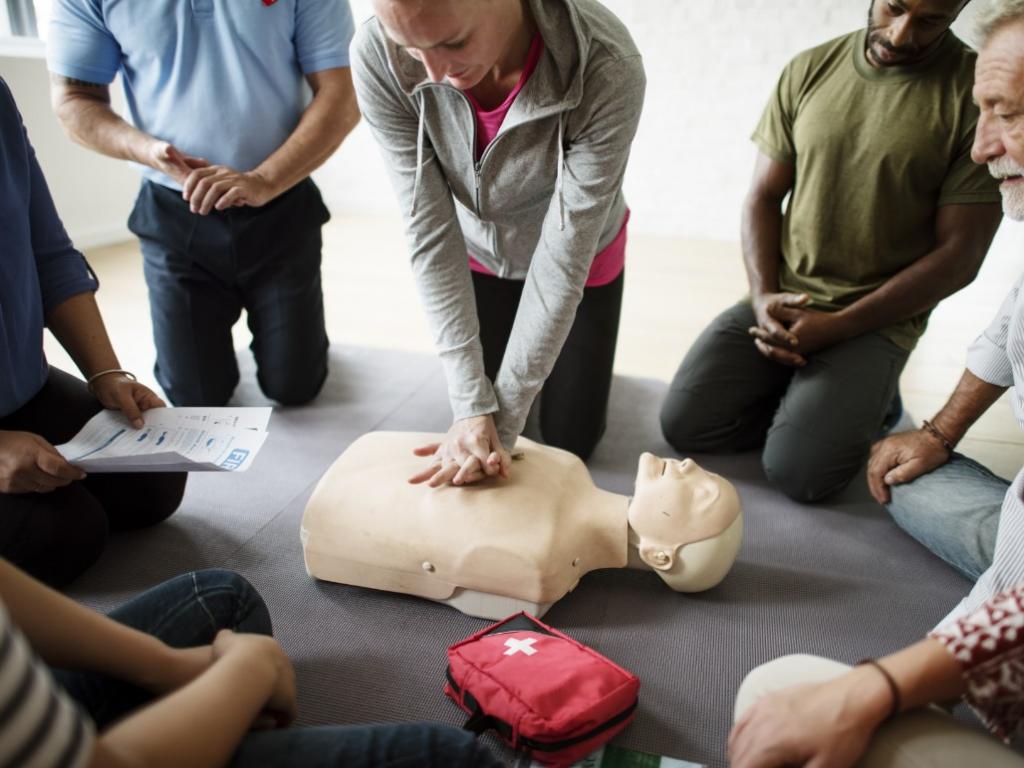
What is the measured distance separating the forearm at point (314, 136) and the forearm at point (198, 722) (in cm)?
136

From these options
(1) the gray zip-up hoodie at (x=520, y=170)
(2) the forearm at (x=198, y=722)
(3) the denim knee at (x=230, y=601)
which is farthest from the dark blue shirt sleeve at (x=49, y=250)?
(2) the forearm at (x=198, y=722)

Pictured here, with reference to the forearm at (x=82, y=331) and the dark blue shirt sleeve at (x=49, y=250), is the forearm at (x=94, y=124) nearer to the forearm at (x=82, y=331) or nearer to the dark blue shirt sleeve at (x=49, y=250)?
the dark blue shirt sleeve at (x=49, y=250)

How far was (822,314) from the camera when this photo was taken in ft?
5.68

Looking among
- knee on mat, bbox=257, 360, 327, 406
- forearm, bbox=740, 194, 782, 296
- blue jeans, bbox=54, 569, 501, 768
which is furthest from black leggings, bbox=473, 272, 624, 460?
blue jeans, bbox=54, 569, 501, 768

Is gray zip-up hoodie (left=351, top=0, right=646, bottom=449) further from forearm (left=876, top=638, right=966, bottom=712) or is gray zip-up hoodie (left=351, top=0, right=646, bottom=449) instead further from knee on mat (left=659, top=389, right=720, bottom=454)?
forearm (left=876, top=638, right=966, bottom=712)

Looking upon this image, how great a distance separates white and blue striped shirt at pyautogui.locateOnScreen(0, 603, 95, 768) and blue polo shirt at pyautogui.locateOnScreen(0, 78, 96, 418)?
940mm

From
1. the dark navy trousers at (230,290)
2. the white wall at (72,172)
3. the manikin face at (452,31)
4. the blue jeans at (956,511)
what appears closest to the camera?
the manikin face at (452,31)

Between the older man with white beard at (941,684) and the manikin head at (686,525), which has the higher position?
the older man with white beard at (941,684)

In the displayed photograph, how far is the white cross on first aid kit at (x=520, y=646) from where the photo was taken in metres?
1.15

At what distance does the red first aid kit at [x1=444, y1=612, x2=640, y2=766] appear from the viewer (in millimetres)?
1036

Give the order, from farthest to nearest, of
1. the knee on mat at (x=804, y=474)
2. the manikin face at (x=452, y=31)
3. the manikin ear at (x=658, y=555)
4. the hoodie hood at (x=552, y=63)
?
the knee on mat at (x=804, y=474) < the manikin ear at (x=658, y=555) < the hoodie hood at (x=552, y=63) < the manikin face at (x=452, y=31)

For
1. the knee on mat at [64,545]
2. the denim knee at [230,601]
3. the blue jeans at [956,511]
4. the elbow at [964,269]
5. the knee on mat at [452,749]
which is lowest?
the blue jeans at [956,511]

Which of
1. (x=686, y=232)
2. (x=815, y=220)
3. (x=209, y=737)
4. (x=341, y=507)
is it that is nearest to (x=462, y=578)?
(x=341, y=507)

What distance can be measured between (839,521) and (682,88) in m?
2.69
